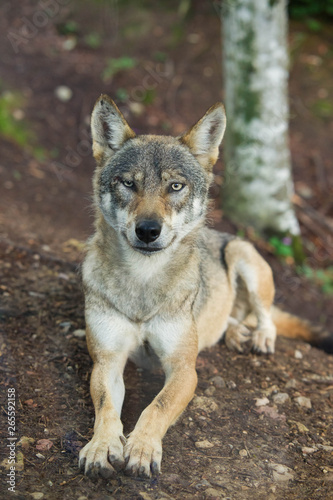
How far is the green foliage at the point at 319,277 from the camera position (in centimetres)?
828

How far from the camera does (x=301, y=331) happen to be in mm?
6266

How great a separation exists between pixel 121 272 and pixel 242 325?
2.06 meters

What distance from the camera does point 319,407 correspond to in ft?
15.3

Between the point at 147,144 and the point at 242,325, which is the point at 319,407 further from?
Answer: the point at 147,144

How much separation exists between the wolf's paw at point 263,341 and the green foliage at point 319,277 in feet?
9.22

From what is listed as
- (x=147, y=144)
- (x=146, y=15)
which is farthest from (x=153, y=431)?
(x=146, y=15)

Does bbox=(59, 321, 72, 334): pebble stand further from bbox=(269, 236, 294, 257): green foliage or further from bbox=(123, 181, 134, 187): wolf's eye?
bbox=(269, 236, 294, 257): green foliage

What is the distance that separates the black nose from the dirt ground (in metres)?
1.24

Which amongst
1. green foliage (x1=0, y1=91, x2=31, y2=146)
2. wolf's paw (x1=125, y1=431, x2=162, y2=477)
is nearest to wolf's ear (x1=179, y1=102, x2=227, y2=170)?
wolf's paw (x1=125, y1=431, x2=162, y2=477)

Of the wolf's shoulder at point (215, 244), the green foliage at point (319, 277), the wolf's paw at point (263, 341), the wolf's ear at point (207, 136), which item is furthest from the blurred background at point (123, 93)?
the wolf's ear at point (207, 136)

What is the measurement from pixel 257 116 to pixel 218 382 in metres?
4.82

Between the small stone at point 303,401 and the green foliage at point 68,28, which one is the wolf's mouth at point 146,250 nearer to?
the small stone at point 303,401

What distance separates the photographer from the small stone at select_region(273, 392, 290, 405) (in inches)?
180

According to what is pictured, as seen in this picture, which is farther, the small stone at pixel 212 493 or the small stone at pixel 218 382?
the small stone at pixel 218 382
